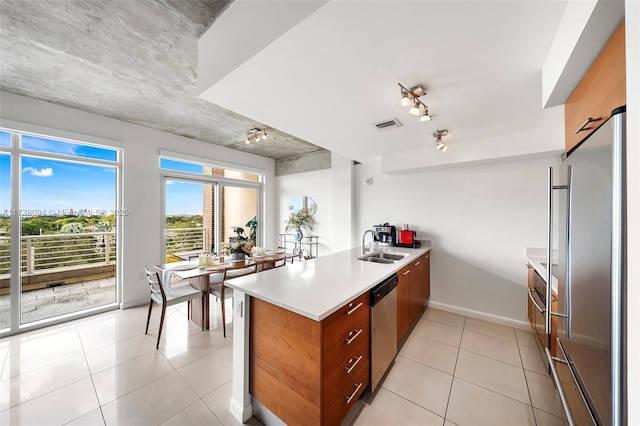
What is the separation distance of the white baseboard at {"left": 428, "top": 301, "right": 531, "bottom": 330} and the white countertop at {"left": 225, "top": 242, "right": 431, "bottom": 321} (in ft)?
4.99

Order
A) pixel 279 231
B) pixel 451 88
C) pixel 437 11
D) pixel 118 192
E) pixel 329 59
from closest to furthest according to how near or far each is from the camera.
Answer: pixel 437 11, pixel 329 59, pixel 451 88, pixel 118 192, pixel 279 231

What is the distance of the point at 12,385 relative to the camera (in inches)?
73.7

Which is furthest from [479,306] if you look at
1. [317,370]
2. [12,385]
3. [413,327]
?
[12,385]

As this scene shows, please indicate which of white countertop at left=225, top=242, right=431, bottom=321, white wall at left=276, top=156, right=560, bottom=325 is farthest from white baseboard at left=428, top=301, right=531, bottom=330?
white countertop at left=225, top=242, right=431, bottom=321

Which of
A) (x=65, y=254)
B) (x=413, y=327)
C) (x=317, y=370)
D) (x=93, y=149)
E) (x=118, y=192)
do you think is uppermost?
(x=93, y=149)

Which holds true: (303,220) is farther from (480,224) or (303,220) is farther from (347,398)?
(347,398)

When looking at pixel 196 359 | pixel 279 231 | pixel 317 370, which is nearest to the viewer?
pixel 317 370

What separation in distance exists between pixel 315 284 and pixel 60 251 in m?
3.87

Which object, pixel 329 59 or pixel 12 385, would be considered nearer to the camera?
pixel 329 59

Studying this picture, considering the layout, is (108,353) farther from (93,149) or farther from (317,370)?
(93,149)

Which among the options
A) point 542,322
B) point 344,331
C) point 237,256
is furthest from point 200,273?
point 542,322

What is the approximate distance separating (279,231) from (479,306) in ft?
14.0

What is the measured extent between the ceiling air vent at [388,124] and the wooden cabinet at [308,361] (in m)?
1.76

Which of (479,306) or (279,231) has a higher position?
(279,231)
